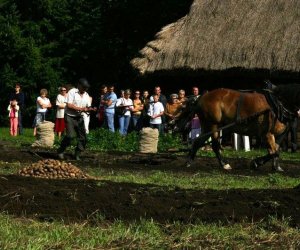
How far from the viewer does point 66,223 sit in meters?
8.06

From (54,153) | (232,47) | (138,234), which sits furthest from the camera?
(232,47)

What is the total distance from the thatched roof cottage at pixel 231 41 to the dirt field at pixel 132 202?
14.0 metres

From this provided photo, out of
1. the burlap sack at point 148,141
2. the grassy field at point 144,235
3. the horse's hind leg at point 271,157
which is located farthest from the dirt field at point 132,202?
the burlap sack at point 148,141

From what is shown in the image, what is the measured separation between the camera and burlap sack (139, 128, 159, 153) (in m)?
20.4

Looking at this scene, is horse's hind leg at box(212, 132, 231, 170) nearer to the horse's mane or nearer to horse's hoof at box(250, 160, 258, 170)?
horse's hoof at box(250, 160, 258, 170)

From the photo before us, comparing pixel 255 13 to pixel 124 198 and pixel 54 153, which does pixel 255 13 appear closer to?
pixel 54 153

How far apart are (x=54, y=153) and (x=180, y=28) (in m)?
10.5

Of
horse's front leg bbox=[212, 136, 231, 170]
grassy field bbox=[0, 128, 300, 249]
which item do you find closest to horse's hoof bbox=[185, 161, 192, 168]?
horse's front leg bbox=[212, 136, 231, 170]

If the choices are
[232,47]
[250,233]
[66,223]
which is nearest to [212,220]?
[250,233]

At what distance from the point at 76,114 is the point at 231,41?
9.78m

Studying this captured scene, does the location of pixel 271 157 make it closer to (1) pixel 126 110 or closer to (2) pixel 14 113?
(1) pixel 126 110

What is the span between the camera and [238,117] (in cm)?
1638

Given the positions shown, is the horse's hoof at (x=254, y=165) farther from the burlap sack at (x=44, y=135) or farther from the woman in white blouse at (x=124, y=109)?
the woman in white blouse at (x=124, y=109)

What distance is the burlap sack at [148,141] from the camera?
66.8 feet
